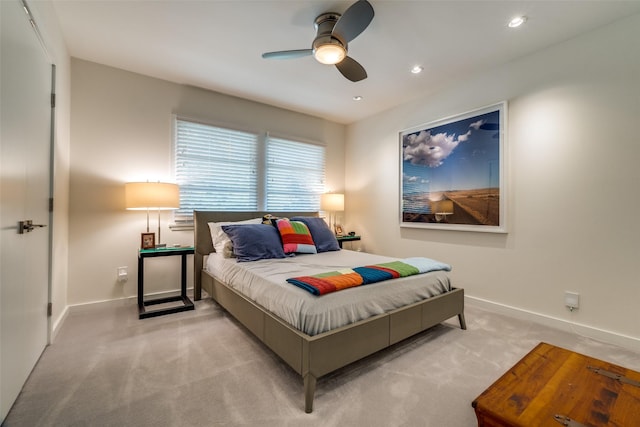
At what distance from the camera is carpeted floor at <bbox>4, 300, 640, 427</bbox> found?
4.84ft

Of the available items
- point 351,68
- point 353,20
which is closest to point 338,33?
point 353,20

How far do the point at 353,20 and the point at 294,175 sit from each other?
2773mm

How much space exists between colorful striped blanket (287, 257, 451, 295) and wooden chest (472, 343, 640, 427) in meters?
0.92

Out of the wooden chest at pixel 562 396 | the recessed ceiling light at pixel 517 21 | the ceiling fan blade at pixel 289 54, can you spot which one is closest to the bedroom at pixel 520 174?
the recessed ceiling light at pixel 517 21

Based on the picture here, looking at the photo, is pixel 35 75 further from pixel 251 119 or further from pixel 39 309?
pixel 251 119

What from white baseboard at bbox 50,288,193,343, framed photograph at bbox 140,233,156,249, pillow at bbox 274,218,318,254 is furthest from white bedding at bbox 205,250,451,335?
white baseboard at bbox 50,288,193,343

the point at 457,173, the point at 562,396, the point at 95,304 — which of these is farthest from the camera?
the point at 457,173

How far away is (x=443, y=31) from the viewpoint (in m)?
2.46

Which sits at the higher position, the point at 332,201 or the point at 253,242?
the point at 332,201

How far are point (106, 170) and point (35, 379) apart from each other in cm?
215

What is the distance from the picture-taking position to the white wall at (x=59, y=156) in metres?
2.18

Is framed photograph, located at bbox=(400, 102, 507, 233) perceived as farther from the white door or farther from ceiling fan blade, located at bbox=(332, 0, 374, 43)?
the white door

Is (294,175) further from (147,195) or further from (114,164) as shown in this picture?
(114,164)

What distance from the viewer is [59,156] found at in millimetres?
2510
